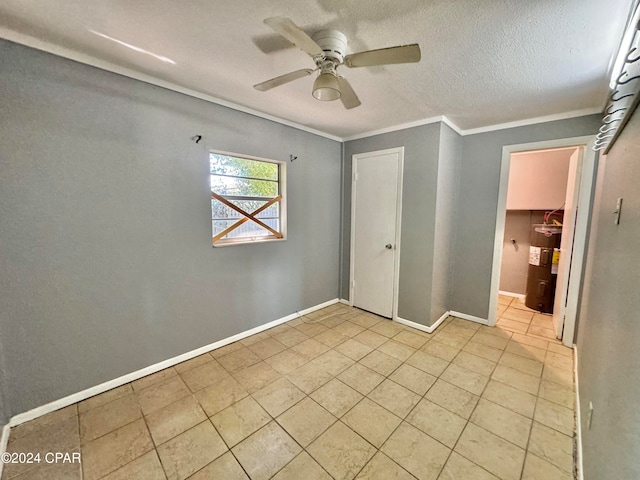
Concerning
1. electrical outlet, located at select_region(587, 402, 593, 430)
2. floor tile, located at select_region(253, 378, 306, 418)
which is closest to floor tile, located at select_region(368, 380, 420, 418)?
floor tile, located at select_region(253, 378, 306, 418)

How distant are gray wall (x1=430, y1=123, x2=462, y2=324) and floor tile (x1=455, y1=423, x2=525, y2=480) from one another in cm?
144

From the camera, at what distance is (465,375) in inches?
86.0

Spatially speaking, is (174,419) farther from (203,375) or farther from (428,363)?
(428,363)

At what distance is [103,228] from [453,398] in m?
2.89

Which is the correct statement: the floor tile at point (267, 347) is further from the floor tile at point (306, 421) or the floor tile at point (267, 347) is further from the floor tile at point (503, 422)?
the floor tile at point (503, 422)

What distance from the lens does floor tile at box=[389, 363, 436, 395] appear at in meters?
2.03

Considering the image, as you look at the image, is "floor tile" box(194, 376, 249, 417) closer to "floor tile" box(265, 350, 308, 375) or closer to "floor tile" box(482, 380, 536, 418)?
"floor tile" box(265, 350, 308, 375)

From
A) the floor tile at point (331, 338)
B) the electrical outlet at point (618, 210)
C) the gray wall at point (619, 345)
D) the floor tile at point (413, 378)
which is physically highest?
the electrical outlet at point (618, 210)

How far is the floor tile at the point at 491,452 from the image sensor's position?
1.38 m

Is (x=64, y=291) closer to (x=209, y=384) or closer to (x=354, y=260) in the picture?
(x=209, y=384)

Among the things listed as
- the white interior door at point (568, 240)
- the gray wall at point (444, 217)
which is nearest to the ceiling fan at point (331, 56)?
the gray wall at point (444, 217)

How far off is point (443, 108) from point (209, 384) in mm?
3252

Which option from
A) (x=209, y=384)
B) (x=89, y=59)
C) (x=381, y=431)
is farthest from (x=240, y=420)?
(x=89, y=59)

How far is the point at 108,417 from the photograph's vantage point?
1694mm
